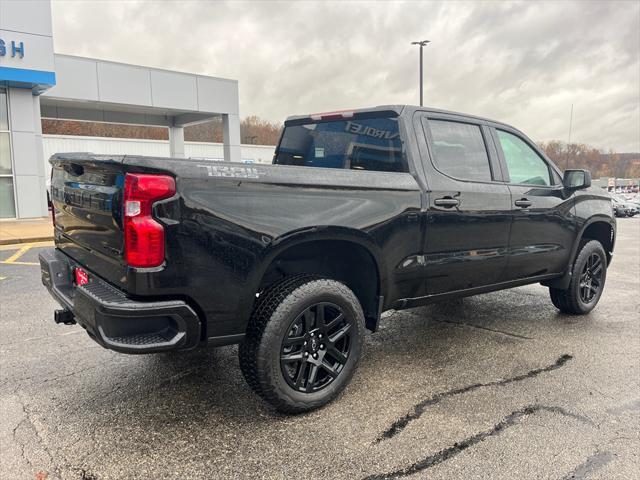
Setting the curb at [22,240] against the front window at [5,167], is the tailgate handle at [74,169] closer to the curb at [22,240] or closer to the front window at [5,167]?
the curb at [22,240]

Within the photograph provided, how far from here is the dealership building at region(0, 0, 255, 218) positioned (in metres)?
14.0

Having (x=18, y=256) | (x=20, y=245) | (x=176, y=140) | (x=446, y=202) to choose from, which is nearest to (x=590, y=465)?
(x=446, y=202)

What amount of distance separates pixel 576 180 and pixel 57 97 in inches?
646

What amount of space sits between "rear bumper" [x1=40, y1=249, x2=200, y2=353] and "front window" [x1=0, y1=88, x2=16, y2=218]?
14.4 metres

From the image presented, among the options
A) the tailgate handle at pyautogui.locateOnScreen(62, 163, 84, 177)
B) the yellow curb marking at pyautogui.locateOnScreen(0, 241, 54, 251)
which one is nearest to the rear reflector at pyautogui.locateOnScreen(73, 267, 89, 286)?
the tailgate handle at pyautogui.locateOnScreen(62, 163, 84, 177)

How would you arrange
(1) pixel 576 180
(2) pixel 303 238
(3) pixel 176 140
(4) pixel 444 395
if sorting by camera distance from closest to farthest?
(2) pixel 303 238, (4) pixel 444 395, (1) pixel 576 180, (3) pixel 176 140

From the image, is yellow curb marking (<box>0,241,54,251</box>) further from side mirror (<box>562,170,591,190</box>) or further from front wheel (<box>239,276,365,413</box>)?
side mirror (<box>562,170,591,190</box>)

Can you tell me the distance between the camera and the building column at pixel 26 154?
14602mm

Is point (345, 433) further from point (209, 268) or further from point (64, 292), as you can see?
point (64, 292)

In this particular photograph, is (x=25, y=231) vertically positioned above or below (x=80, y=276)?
below

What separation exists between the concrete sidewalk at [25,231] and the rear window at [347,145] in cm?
878

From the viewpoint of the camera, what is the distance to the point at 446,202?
3713 mm

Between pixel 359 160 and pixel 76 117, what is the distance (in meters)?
19.3

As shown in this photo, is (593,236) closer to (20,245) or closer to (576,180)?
(576,180)
